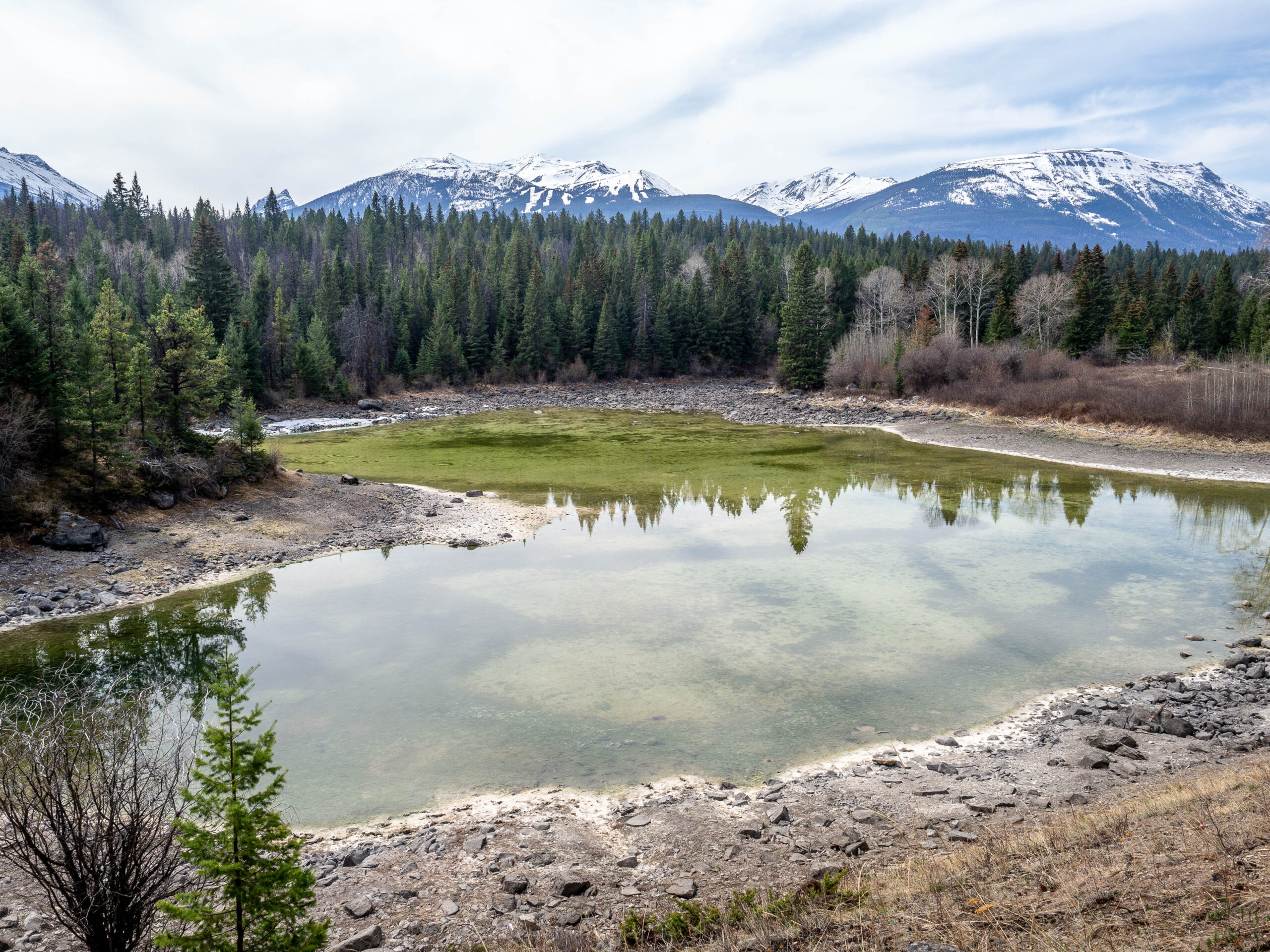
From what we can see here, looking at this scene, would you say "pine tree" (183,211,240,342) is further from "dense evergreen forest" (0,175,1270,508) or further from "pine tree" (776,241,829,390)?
"pine tree" (776,241,829,390)

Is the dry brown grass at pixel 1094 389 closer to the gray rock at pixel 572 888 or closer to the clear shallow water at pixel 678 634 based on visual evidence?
the clear shallow water at pixel 678 634

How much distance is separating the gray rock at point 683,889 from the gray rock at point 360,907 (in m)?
3.00

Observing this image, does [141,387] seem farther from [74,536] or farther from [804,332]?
[804,332]

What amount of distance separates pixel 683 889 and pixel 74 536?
20.4 metres

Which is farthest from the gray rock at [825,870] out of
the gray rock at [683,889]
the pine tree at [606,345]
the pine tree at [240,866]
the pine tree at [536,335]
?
the pine tree at [606,345]

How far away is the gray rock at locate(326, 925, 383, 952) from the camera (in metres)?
6.54

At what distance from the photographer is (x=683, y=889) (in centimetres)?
745

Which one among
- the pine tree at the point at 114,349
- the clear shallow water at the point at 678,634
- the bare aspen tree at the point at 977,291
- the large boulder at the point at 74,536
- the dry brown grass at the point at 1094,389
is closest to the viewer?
the clear shallow water at the point at 678,634

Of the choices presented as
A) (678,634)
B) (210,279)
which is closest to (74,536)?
(678,634)

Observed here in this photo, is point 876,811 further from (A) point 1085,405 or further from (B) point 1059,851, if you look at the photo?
(A) point 1085,405

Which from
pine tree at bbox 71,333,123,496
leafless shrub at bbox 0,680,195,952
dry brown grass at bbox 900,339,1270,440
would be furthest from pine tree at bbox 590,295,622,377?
leafless shrub at bbox 0,680,195,952

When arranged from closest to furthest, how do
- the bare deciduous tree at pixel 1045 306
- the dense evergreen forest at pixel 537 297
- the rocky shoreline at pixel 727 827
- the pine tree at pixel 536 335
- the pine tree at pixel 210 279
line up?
1. the rocky shoreline at pixel 727 827
2. the pine tree at pixel 210 279
3. the dense evergreen forest at pixel 537 297
4. the bare deciduous tree at pixel 1045 306
5. the pine tree at pixel 536 335

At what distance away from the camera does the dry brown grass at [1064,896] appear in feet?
17.1

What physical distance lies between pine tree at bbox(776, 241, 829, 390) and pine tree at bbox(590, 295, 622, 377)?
22440 millimetres
